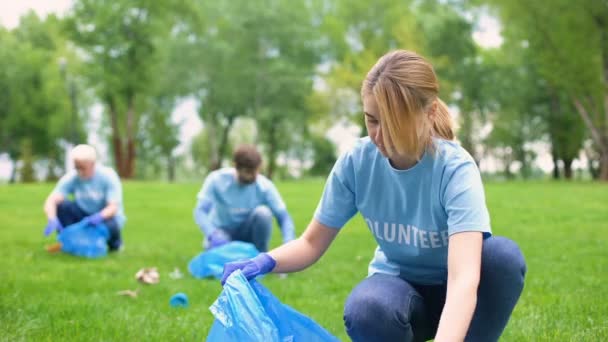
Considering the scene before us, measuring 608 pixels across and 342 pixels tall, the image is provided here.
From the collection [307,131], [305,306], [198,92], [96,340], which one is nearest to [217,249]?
[305,306]

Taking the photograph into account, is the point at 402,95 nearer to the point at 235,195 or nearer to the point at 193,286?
the point at 193,286

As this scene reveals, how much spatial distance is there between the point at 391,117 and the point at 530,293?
Result: 9.62 ft

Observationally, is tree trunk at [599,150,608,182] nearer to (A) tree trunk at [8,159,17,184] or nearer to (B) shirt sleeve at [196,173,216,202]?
(B) shirt sleeve at [196,173,216,202]

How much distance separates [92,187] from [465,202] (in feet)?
19.2

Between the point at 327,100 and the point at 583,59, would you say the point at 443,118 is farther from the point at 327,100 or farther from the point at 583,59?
the point at 327,100

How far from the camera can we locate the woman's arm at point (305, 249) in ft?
8.92

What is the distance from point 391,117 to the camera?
226cm

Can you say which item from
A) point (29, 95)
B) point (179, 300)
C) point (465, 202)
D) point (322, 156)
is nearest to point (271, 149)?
point (322, 156)

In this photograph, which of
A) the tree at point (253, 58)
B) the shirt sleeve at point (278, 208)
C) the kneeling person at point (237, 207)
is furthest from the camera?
the tree at point (253, 58)

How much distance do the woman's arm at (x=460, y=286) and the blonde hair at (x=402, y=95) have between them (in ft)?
1.26

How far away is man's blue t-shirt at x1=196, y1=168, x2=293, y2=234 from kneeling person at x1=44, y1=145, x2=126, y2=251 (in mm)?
1291

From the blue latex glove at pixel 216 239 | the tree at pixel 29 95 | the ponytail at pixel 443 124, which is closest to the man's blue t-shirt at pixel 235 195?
the blue latex glove at pixel 216 239

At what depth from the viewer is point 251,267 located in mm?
2578

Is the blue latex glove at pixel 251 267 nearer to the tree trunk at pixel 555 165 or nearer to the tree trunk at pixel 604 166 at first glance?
the tree trunk at pixel 604 166
